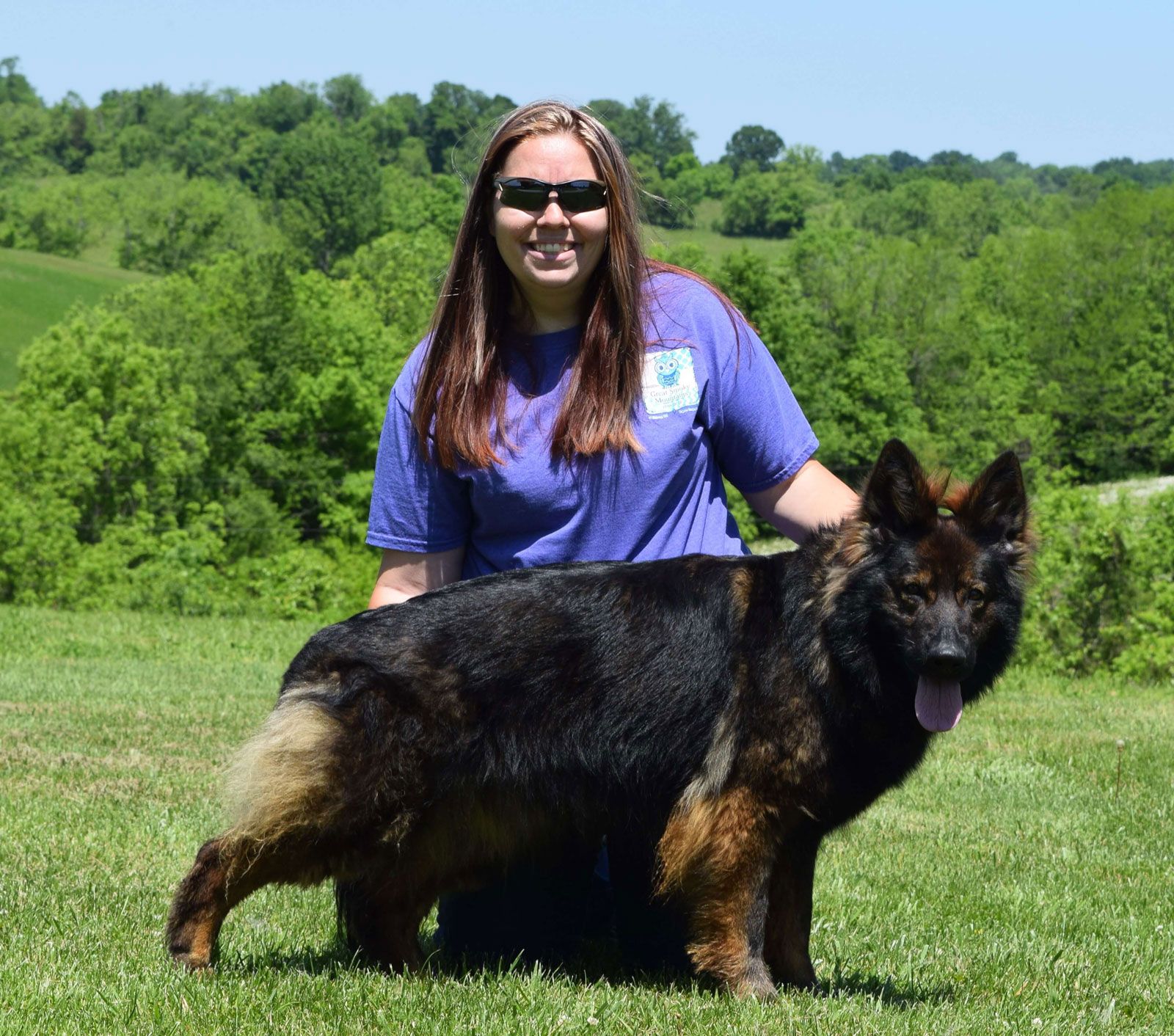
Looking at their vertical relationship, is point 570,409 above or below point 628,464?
above

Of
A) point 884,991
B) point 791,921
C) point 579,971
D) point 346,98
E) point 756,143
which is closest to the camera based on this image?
point 791,921

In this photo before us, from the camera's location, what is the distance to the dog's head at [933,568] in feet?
13.4

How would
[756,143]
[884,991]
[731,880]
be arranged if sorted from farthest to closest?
1. [756,143]
2. [884,991]
3. [731,880]

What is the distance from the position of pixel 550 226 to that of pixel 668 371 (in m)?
0.70

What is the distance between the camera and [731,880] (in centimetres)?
422

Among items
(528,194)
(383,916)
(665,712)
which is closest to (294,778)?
(383,916)

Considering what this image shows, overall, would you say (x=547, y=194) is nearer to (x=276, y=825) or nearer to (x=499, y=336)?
(x=499, y=336)

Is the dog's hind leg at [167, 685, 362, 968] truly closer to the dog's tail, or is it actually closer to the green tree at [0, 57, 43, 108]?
the dog's tail

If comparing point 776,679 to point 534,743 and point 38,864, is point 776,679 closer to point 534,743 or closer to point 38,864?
point 534,743

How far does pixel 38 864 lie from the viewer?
5.89 metres

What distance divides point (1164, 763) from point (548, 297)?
22.7 feet

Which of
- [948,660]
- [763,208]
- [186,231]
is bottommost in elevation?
[948,660]

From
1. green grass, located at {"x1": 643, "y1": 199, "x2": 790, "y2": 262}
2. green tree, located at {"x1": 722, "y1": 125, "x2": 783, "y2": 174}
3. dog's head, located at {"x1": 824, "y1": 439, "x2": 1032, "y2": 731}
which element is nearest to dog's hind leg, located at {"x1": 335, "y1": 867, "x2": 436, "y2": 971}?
dog's head, located at {"x1": 824, "y1": 439, "x2": 1032, "y2": 731}

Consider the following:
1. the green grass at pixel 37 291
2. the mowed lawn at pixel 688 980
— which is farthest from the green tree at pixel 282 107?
the mowed lawn at pixel 688 980
